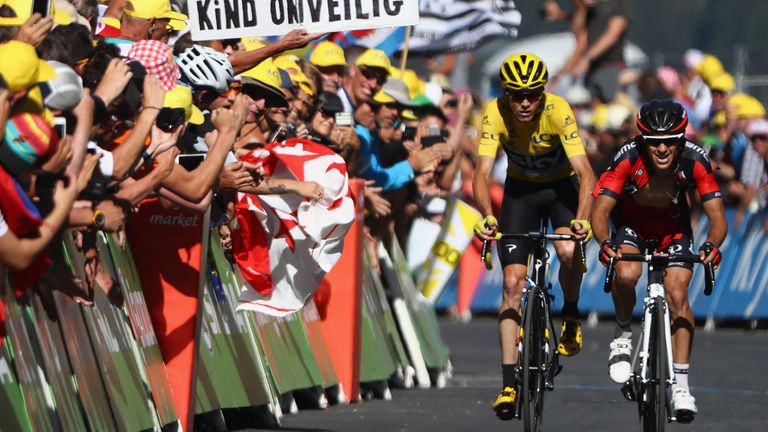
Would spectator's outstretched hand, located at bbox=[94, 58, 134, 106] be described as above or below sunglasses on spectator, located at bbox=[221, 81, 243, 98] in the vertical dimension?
above

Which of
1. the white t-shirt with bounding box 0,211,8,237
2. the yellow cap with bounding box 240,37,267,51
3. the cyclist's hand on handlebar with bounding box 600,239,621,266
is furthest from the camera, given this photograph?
the yellow cap with bounding box 240,37,267,51

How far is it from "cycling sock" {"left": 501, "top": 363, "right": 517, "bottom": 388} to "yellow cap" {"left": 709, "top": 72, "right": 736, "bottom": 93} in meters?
13.0

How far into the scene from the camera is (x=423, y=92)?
19.0 metres

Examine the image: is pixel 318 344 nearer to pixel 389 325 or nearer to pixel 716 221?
pixel 389 325

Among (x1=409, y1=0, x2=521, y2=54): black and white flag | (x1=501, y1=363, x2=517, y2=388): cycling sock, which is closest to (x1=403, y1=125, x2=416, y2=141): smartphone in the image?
(x1=409, y1=0, x2=521, y2=54): black and white flag

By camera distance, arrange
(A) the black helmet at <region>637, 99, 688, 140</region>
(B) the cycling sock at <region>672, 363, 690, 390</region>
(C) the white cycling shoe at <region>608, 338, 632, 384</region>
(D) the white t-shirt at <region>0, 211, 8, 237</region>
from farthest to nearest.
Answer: (C) the white cycling shoe at <region>608, 338, 632, 384</region>, (B) the cycling sock at <region>672, 363, 690, 390</region>, (A) the black helmet at <region>637, 99, 688, 140</region>, (D) the white t-shirt at <region>0, 211, 8, 237</region>

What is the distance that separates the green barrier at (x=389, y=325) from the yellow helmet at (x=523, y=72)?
358 centimetres

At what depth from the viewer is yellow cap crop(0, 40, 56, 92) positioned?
23.4 feet

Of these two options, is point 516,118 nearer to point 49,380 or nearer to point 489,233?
point 489,233

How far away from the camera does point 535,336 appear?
11.1m

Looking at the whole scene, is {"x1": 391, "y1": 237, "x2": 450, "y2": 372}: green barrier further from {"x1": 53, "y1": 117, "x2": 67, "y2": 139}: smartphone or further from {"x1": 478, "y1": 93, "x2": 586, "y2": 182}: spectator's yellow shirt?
{"x1": 53, "y1": 117, "x2": 67, "y2": 139}: smartphone

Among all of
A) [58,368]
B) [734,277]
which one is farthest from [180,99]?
[734,277]

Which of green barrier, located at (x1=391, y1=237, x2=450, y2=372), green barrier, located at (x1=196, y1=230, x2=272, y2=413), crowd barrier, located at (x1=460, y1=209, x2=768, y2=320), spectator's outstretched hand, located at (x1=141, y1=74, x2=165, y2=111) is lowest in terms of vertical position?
crowd barrier, located at (x1=460, y1=209, x2=768, y2=320)

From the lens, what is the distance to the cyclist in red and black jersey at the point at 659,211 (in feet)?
35.6
